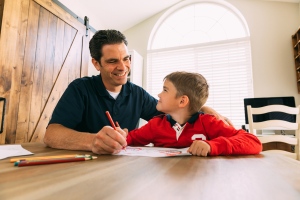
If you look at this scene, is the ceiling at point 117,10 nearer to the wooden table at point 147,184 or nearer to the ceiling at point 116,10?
the ceiling at point 116,10

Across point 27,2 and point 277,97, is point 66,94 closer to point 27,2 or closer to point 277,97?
point 27,2

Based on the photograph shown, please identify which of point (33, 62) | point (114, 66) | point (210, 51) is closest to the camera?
point (114, 66)

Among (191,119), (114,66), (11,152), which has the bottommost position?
(11,152)

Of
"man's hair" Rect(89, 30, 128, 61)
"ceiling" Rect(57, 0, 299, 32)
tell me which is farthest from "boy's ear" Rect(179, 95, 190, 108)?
"ceiling" Rect(57, 0, 299, 32)

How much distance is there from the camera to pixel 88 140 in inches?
31.5

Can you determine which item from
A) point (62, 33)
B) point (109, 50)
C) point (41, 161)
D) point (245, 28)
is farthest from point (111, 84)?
point (245, 28)

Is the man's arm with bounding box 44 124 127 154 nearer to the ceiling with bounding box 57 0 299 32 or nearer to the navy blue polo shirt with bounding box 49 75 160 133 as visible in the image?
the navy blue polo shirt with bounding box 49 75 160 133

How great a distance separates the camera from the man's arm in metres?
0.67

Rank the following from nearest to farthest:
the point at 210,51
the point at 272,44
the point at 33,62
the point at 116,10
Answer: the point at 33,62 < the point at 272,44 < the point at 116,10 < the point at 210,51

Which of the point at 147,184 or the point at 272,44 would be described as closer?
the point at 147,184

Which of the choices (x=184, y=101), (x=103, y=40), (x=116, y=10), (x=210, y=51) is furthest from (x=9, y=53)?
(x=210, y=51)

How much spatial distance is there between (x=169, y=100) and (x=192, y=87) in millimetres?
149

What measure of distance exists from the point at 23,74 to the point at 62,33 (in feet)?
2.84

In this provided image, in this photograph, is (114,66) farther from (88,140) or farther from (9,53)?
(9,53)
